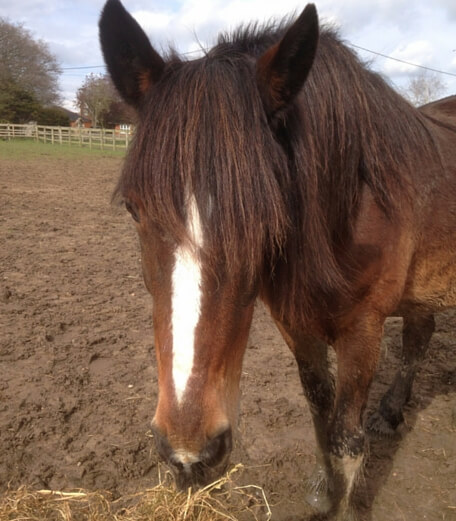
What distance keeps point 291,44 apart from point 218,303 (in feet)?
3.13

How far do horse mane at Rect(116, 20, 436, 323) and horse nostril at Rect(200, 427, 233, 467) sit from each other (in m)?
0.58

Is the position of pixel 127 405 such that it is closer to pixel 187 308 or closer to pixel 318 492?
pixel 318 492

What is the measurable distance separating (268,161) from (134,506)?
202 centimetres

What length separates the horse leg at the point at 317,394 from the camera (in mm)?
2791

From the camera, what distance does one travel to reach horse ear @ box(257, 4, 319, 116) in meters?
1.54

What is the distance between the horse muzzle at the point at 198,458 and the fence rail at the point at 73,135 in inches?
1458

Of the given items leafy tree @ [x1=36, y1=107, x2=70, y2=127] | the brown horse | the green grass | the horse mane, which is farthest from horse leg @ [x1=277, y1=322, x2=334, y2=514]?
leafy tree @ [x1=36, y1=107, x2=70, y2=127]

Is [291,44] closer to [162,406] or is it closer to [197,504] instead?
[162,406]

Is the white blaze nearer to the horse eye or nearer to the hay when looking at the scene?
the horse eye

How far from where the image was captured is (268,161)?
1.57 meters

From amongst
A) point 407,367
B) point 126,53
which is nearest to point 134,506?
point 126,53

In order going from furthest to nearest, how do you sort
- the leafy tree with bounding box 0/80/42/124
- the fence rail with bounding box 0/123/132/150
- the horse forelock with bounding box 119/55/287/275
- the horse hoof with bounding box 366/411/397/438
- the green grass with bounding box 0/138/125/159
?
the leafy tree with bounding box 0/80/42/124 < the fence rail with bounding box 0/123/132/150 < the green grass with bounding box 0/138/125/159 < the horse hoof with bounding box 366/411/397/438 < the horse forelock with bounding box 119/55/287/275

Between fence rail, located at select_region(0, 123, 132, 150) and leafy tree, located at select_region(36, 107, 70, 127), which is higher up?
leafy tree, located at select_region(36, 107, 70, 127)

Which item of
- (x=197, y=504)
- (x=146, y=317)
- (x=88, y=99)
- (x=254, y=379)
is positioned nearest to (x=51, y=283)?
(x=146, y=317)
